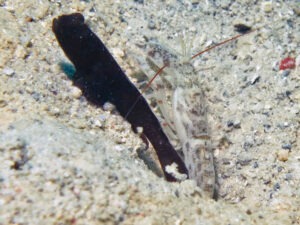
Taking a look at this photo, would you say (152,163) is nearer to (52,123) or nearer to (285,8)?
(52,123)

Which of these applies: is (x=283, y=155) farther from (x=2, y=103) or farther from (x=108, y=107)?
(x=2, y=103)

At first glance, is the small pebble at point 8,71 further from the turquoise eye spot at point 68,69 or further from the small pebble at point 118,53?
the small pebble at point 118,53

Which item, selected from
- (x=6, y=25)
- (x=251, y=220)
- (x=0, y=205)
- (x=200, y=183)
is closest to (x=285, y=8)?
(x=200, y=183)

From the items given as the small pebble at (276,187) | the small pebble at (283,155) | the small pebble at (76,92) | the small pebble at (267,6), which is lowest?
the small pebble at (76,92)

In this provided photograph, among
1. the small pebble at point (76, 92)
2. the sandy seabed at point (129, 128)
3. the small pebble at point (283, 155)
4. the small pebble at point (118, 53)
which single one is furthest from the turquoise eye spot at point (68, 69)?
the small pebble at point (283, 155)

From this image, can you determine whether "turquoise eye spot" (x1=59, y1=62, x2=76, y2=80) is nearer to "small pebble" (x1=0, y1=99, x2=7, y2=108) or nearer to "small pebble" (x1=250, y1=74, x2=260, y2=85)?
"small pebble" (x1=0, y1=99, x2=7, y2=108)

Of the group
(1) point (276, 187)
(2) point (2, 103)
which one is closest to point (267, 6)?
(1) point (276, 187)
